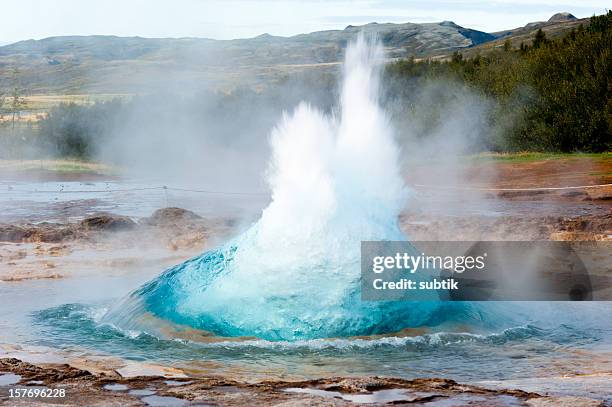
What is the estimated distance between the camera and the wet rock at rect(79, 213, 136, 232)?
1585 cm

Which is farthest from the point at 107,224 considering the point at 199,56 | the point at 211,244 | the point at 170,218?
the point at 199,56

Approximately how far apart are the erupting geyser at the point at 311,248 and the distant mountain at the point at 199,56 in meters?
54.9

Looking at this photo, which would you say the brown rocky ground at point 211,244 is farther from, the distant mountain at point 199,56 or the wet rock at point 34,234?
the distant mountain at point 199,56

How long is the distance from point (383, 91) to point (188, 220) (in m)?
20.9

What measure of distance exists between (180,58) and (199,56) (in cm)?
2010

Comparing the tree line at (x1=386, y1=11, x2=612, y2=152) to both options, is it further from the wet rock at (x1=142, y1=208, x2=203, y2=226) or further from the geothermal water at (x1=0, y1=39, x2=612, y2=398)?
the geothermal water at (x1=0, y1=39, x2=612, y2=398)

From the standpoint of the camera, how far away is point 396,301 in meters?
8.05

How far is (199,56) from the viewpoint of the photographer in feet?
237

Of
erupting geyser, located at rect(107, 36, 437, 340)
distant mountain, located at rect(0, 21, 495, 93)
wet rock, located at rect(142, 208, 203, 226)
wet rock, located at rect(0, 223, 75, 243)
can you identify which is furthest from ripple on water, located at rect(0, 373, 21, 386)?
distant mountain, located at rect(0, 21, 495, 93)

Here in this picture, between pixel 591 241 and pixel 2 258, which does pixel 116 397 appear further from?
pixel 591 241

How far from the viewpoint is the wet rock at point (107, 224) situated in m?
15.9

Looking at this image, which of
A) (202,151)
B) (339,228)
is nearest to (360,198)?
(339,228)

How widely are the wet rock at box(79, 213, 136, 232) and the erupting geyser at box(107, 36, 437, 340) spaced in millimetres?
7068

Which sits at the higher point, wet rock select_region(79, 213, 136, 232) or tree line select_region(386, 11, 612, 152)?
tree line select_region(386, 11, 612, 152)
